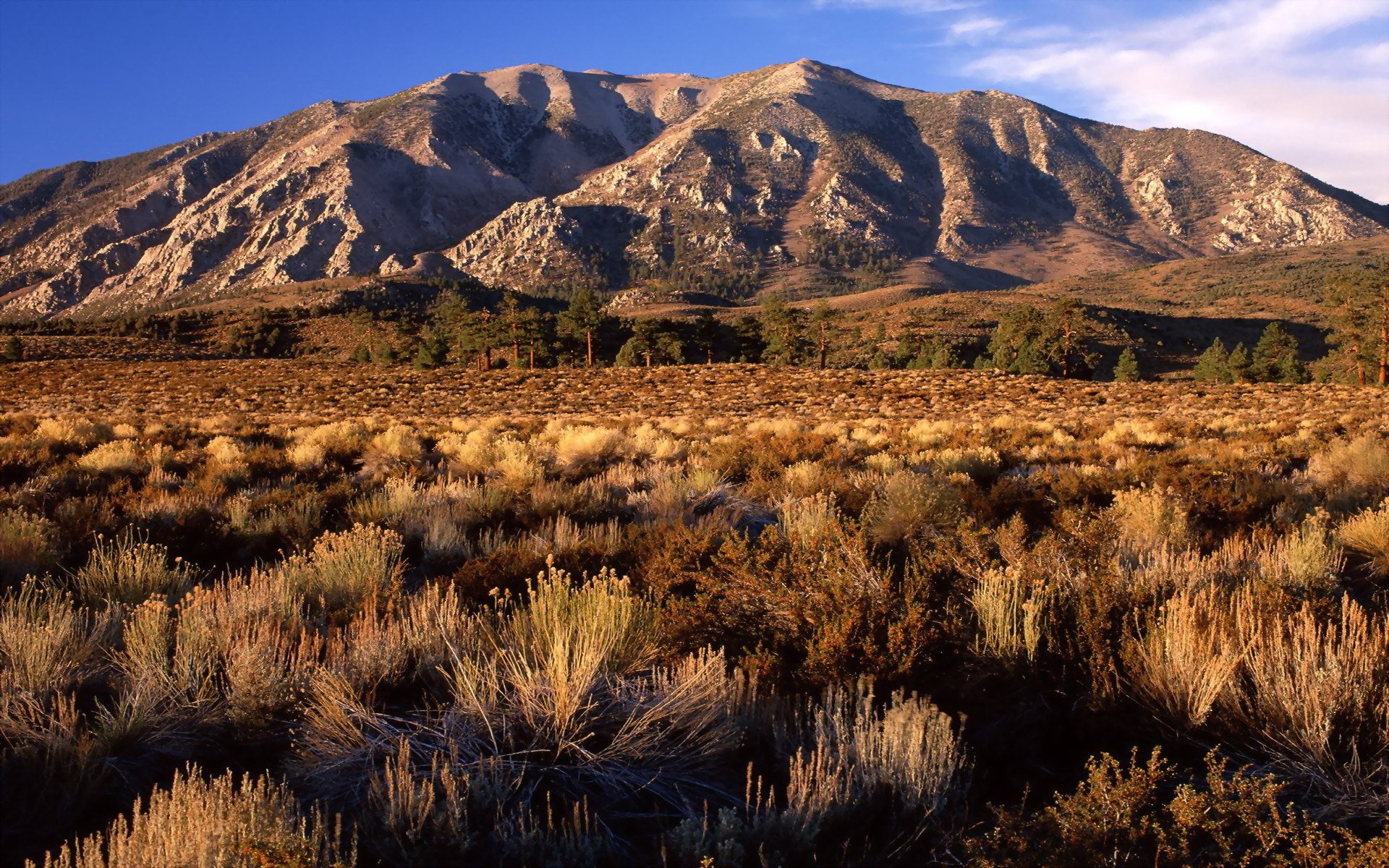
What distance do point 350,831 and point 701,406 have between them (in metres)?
25.4

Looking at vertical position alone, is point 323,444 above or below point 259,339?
below

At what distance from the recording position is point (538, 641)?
10.6 ft

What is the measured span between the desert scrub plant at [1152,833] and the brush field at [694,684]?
1cm

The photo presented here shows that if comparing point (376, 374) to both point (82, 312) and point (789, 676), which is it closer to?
point (789, 676)

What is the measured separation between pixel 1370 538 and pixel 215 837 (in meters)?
7.04

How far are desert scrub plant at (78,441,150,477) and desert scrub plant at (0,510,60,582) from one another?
391cm

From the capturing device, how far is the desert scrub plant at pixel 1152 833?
6.31 ft

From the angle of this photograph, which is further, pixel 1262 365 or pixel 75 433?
pixel 1262 365

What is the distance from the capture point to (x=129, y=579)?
4137 millimetres

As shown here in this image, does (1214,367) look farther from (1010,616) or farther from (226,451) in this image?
(226,451)

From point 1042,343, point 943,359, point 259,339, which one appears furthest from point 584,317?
point 259,339

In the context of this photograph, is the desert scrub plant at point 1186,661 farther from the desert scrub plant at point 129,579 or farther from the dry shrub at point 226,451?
the dry shrub at point 226,451

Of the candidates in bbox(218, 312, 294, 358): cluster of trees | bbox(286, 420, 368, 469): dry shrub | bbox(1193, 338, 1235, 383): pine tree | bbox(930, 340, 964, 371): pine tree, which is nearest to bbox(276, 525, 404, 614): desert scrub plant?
bbox(286, 420, 368, 469): dry shrub

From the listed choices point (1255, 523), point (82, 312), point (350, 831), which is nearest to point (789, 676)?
point (350, 831)
